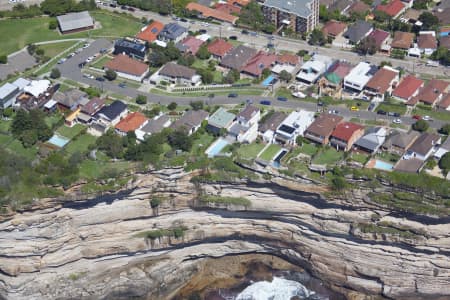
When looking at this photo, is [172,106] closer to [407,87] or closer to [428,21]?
[407,87]

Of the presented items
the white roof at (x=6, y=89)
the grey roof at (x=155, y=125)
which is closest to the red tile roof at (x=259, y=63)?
the grey roof at (x=155, y=125)

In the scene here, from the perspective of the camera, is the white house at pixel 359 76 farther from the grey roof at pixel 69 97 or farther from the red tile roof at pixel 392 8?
the grey roof at pixel 69 97

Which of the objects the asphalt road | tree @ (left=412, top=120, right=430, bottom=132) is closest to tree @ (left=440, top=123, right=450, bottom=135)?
the asphalt road

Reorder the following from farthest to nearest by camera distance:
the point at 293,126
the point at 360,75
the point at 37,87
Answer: the point at 360,75
the point at 37,87
the point at 293,126

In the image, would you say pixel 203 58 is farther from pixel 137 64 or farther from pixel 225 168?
→ pixel 225 168

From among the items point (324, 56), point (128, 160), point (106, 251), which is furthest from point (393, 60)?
point (106, 251)

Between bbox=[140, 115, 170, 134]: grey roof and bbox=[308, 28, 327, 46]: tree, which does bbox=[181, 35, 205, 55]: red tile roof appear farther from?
bbox=[140, 115, 170, 134]: grey roof

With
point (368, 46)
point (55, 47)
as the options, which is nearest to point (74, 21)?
point (55, 47)
